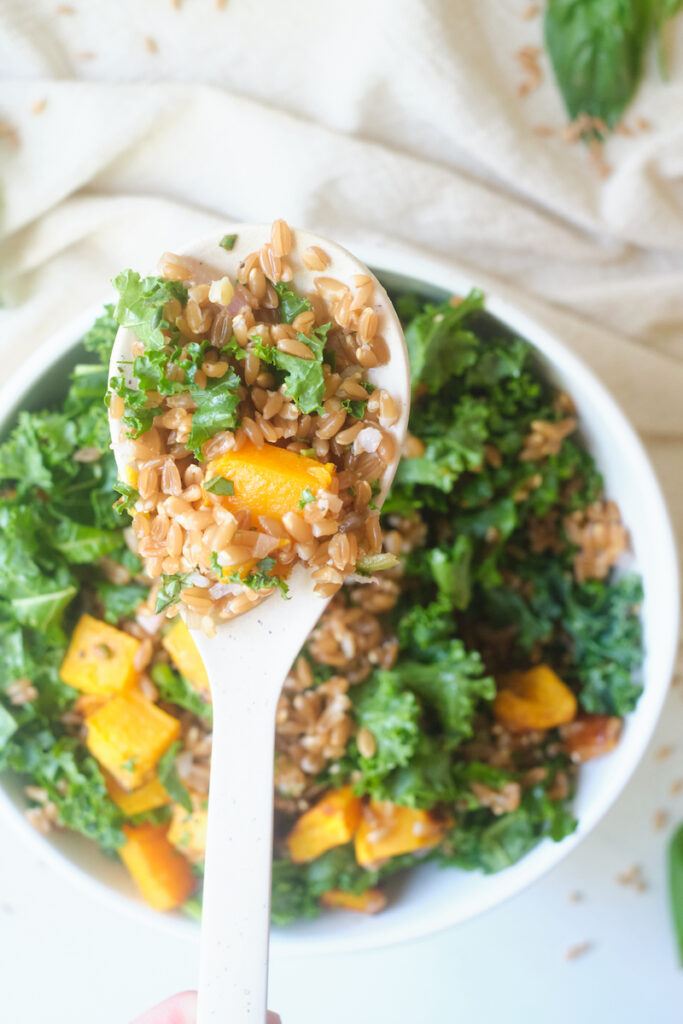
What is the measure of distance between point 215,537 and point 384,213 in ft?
5.31

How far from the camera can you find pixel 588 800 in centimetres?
262

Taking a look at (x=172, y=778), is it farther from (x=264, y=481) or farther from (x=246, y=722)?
(x=264, y=481)

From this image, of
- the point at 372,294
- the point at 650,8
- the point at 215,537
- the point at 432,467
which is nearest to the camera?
the point at 215,537

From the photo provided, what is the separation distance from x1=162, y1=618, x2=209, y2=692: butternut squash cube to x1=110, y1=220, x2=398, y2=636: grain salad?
0.47m

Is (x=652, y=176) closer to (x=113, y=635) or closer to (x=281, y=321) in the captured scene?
(x=281, y=321)

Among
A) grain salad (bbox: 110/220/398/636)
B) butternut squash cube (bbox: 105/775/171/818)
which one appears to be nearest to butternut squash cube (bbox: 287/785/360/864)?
butternut squash cube (bbox: 105/775/171/818)

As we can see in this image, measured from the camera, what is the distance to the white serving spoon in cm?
183

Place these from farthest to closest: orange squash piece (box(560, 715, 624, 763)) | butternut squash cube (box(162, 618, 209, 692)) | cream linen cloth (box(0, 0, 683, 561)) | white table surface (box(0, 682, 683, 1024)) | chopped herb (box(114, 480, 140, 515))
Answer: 1. white table surface (box(0, 682, 683, 1024))
2. cream linen cloth (box(0, 0, 683, 561))
3. orange squash piece (box(560, 715, 624, 763))
4. butternut squash cube (box(162, 618, 209, 692))
5. chopped herb (box(114, 480, 140, 515))

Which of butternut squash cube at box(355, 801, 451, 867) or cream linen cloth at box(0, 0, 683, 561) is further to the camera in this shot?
cream linen cloth at box(0, 0, 683, 561)

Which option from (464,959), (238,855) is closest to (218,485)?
(238,855)

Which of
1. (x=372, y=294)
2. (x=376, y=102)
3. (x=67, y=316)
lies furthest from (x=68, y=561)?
(x=376, y=102)

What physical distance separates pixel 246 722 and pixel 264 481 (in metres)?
0.53

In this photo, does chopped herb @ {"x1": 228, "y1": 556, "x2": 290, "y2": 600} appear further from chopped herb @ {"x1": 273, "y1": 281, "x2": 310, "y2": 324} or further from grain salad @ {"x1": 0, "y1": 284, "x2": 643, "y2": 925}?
grain salad @ {"x1": 0, "y1": 284, "x2": 643, "y2": 925}

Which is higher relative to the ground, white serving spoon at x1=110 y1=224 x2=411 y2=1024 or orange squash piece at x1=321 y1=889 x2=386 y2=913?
white serving spoon at x1=110 y1=224 x2=411 y2=1024
